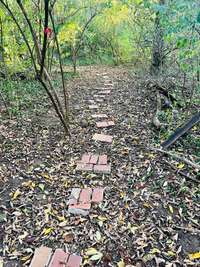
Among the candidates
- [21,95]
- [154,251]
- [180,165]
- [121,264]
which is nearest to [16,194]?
[121,264]

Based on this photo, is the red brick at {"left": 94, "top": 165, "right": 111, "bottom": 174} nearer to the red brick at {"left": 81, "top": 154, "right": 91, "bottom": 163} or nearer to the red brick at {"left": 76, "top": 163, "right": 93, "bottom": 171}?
the red brick at {"left": 76, "top": 163, "right": 93, "bottom": 171}

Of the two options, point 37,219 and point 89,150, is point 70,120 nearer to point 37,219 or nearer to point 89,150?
point 89,150

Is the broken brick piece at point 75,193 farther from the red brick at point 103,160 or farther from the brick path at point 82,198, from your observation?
the red brick at point 103,160

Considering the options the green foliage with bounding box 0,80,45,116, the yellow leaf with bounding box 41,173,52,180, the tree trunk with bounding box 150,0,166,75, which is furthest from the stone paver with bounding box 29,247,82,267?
the tree trunk with bounding box 150,0,166,75

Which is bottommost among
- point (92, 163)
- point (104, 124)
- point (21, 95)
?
point (92, 163)

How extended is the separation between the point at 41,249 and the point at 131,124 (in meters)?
2.81

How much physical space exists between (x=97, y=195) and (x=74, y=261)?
80cm

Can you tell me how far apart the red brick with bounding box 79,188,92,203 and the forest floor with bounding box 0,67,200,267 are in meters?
0.12

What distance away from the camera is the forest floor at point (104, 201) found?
7.14 ft

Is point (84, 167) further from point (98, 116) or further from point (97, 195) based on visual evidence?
point (98, 116)

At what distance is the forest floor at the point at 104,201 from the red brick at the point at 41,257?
0.18 feet

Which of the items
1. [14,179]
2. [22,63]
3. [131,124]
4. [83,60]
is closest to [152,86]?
[131,124]

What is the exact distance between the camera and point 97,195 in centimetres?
276

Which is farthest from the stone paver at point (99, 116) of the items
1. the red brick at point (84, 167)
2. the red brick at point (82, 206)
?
the red brick at point (82, 206)
